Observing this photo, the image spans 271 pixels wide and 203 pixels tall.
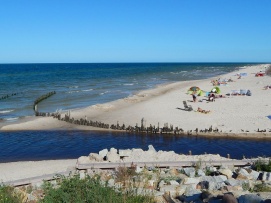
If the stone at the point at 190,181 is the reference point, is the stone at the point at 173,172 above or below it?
below

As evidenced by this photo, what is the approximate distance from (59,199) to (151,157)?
8.30 metres

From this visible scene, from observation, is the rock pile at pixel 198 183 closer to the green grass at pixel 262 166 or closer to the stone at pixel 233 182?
the stone at pixel 233 182

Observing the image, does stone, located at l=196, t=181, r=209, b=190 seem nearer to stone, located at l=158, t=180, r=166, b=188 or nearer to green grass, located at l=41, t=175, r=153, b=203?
stone, located at l=158, t=180, r=166, b=188

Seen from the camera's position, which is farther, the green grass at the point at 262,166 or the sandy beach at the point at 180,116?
the sandy beach at the point at 180,116

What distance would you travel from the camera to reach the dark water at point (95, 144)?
20531mm

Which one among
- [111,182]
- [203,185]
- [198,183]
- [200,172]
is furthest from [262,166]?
[111,182]

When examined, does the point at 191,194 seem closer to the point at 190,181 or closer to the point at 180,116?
the point at 190,181

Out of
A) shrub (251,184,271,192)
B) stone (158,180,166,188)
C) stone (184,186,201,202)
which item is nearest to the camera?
stone (184,186,201,202)

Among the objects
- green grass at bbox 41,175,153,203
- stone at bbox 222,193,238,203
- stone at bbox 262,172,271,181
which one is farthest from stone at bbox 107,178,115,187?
stone at bbox 262,172,271,181

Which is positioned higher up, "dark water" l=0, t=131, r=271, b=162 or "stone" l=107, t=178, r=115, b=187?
"stone" l=107, t=178, r=115, b=187

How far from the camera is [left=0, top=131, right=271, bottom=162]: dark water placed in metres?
20.5

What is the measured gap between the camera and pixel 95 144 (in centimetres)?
2283

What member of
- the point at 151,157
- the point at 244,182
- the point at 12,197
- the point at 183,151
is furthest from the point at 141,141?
the point at 12,197

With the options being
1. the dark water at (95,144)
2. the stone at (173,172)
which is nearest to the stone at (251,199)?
the stone at (173,172)
